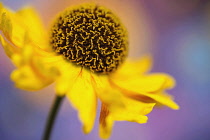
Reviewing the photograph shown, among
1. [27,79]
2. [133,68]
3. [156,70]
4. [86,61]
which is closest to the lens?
[27,79]

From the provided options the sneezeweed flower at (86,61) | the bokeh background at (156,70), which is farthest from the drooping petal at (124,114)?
the bokeh background at (156,70)

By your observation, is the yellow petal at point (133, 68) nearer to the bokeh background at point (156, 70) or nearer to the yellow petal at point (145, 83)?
the yellow petal at point (145, 83)

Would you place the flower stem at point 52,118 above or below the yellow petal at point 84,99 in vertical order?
below

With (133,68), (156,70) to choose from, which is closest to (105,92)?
(133,68)

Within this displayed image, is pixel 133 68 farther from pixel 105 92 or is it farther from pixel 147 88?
pixel 105 92

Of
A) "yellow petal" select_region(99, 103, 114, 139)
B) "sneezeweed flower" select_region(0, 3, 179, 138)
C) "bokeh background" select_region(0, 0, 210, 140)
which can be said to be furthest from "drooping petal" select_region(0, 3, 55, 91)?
"bokeh background" select_region(0, 0, 210, 140)

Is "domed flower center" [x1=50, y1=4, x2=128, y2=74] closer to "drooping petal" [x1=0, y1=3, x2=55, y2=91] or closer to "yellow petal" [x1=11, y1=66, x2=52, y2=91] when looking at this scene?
"drooping petal" [x1=0, y1=3, x2=55, y2=91]

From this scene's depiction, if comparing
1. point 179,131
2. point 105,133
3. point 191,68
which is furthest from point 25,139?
point 105,133
